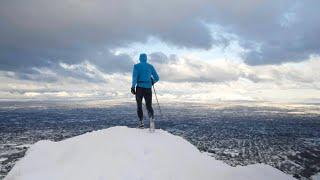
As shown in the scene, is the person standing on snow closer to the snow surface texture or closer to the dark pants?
the dark pants

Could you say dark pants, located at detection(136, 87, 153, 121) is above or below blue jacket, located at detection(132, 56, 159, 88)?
below

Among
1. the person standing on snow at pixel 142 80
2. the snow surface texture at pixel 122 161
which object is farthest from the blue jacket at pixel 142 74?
the snow surface texture at pixel 122 161

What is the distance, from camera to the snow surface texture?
1664cm

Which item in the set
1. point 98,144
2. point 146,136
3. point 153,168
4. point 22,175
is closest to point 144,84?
point 146,136

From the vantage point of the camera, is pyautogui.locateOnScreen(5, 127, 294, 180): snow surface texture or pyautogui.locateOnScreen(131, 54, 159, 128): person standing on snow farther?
pyautogui.locateOnScreen(131, 54, 159, 128): person standing on snow

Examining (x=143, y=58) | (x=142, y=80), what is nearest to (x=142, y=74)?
(x=142, y=80)

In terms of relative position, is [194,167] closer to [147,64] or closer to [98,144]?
[98,144]

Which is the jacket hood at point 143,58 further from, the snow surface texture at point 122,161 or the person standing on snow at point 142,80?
the snow surface texture at point 122,161

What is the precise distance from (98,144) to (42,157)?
116 inches

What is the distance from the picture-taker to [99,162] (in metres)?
17.2

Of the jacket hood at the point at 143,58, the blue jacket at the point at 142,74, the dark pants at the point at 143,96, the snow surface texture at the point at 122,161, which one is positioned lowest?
the snow surface texture at the point at 122,161

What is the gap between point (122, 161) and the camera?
17.2 meters

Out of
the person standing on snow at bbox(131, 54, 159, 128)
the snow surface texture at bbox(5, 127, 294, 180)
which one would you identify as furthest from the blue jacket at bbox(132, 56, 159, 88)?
the snow surface texture at bbox(5, 127, 294, 180)

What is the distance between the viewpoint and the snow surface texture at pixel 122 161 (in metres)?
16.6
